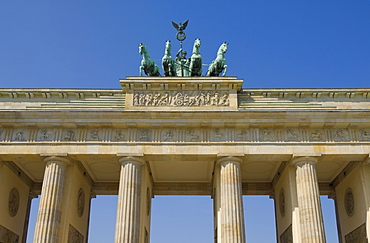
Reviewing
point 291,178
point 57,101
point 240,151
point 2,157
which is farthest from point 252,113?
point 2,157

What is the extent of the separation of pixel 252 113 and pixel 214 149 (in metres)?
3.14

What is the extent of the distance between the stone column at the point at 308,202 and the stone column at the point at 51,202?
14.0 metres

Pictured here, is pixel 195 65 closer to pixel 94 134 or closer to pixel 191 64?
pixel 191 64

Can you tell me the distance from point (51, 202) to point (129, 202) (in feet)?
14.7

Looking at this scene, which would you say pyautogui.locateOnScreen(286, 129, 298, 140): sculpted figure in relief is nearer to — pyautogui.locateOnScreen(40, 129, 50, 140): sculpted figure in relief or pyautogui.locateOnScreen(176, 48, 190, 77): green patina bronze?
pyautogui.locateOnScreen(176, 48, 190, 77): green patina bronze

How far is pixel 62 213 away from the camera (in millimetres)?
24875

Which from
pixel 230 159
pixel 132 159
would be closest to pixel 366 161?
pixel 230 159

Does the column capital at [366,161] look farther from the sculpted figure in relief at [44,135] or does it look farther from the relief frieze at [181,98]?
the sculpted figure in relief at [44,135]

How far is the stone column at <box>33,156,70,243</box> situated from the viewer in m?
23.5

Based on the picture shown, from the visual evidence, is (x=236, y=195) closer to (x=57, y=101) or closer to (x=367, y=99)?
(x=367, y=99)

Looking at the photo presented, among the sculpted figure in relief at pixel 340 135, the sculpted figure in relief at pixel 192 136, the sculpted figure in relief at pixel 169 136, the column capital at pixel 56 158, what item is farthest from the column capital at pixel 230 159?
the column capital at pixel 56 158

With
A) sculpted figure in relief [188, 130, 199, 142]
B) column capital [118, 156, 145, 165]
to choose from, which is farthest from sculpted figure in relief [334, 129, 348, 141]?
column capital [118, 156, 145, 165]

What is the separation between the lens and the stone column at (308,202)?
23.6 m

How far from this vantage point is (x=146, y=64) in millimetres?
29484
